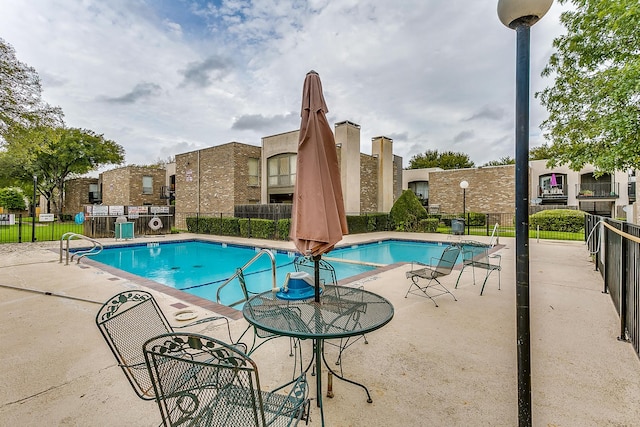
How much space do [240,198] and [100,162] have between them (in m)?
16.5

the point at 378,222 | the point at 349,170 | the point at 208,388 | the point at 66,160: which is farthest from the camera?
the point at 66,160

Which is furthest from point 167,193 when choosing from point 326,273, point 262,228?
point 326,273

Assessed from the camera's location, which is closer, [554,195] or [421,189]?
[554,195]

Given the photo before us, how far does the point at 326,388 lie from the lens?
7.68 feet

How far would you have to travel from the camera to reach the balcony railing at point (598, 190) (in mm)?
20297

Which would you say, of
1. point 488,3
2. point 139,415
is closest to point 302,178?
point 139,415

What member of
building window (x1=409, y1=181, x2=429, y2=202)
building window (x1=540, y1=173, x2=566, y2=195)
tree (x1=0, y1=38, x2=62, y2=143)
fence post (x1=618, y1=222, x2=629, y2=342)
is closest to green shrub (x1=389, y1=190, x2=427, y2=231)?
building window (x1=409, y1=181, x2=429, y2=202)

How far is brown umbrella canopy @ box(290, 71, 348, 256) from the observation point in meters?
2.17

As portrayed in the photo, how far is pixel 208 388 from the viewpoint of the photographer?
1482 millimetres

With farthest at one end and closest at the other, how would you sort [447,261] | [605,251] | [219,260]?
[219,260]
[605,251]
[447,261]

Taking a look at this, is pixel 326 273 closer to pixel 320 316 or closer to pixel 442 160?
pixel 320 316

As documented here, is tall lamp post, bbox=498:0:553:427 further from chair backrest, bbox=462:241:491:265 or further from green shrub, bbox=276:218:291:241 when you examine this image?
green shrub, bbox=276:218:291:241

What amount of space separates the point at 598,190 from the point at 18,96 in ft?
106

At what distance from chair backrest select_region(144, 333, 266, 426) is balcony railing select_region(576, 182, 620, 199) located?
2717cm
